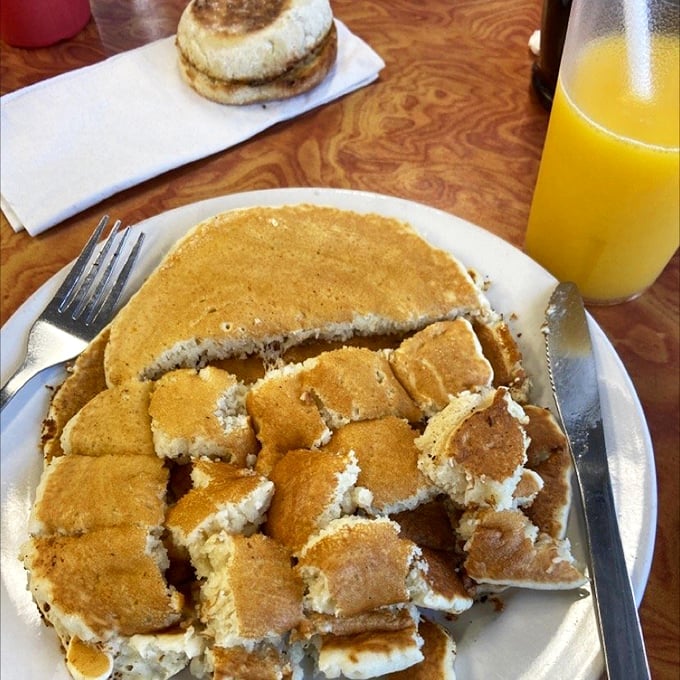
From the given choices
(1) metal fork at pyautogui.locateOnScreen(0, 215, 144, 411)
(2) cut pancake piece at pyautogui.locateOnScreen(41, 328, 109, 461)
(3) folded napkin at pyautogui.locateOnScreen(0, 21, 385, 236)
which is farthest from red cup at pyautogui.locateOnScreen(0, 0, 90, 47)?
(2) cut pancake piece at pyautogui.locateOnScreen(41, 328, 109, 461)

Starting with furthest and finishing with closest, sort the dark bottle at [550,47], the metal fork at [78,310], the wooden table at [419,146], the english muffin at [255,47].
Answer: the english muffin at [255,47], the dark bottle at [550,47], the wooden table at [419,146], the metal fork at [78,310]

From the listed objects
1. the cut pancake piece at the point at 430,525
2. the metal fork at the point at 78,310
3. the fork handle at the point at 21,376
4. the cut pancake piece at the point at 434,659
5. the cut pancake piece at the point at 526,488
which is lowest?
the cut pancake piece at the point at 434,659

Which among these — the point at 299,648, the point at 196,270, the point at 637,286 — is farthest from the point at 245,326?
the point at 637,286

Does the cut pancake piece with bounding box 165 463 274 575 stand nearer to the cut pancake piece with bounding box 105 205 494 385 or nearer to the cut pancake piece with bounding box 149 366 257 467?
the cut pancake piece with bounding box 149 366 257 467

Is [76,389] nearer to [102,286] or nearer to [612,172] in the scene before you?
[102,286]

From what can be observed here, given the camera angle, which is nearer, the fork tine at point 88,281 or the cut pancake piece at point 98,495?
the cut pancake piece at point 98,495

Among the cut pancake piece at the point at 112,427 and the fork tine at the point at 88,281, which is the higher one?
the fork tine at the point at 88,281

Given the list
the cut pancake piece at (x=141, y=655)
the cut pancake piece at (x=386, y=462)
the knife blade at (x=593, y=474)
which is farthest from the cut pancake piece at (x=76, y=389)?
the knife blade at (x=593, y=474)

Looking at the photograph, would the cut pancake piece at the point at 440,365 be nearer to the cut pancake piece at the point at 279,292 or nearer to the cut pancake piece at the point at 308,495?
the cut pancake piece at the point at 279,292
